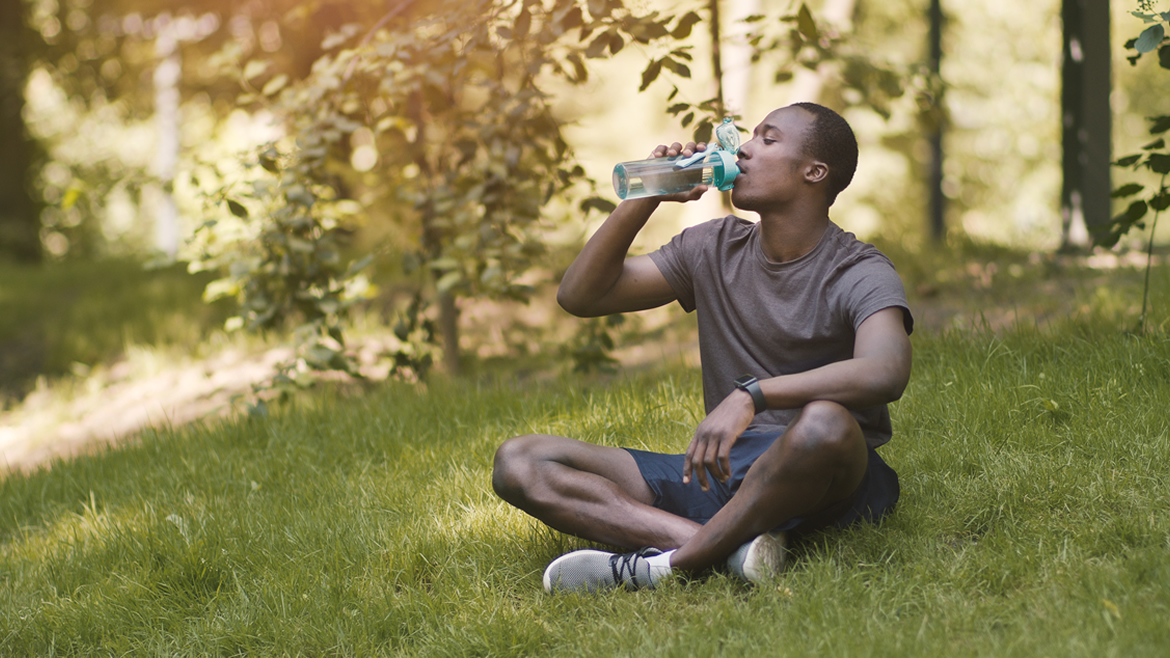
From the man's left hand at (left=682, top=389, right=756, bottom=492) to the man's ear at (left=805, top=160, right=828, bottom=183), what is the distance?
0.83 meters

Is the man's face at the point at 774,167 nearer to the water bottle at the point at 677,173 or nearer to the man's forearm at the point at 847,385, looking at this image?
the water bottle at the point at 677,173

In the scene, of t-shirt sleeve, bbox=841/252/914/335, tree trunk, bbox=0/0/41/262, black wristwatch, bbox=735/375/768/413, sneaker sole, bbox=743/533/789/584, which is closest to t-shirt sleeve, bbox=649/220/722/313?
t-shirt sleeve, bbox=841/252/914/335

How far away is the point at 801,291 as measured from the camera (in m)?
2.92

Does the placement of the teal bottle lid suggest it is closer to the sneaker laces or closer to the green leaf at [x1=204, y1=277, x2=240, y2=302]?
the sneaker laces

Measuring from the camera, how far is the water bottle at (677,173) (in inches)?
114

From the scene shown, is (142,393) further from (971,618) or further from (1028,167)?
(1028,167)

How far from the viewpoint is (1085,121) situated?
6438 mm

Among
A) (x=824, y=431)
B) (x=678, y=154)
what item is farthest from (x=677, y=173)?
(x=824, y=431)

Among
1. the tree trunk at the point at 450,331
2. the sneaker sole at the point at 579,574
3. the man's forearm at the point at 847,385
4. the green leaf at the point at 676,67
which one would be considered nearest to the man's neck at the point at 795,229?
the man's forearm at the point at 847,385

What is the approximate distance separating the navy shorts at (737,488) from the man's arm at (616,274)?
0.55 meters

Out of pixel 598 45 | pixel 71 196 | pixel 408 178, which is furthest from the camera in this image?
pixel 408 178

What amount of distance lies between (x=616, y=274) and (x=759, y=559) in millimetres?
1093

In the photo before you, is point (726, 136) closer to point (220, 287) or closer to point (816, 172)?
point (816, 172)

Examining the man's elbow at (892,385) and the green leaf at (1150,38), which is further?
the green leaf at (1150,38)
